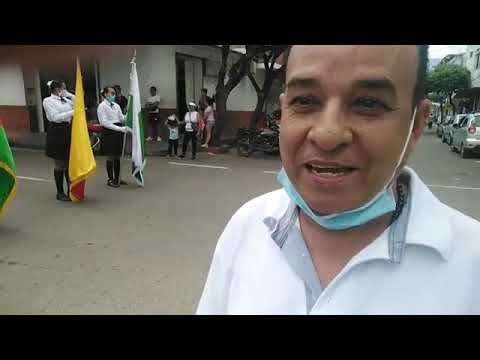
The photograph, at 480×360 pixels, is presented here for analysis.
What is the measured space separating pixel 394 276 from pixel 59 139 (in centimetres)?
555

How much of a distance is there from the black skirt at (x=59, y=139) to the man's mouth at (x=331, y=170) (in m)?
5.38

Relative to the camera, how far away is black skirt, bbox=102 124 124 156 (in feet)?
21.0

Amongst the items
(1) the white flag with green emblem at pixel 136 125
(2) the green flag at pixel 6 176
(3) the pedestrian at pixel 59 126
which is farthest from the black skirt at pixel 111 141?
(2) the green flag at pixel 6 176

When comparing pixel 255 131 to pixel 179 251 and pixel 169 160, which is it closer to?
pixel 169 160

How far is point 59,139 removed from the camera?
18.6ft

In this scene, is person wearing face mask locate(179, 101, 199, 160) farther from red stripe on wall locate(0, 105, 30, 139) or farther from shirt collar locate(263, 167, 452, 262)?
shirt collar locate(263, 167, 452, 262)

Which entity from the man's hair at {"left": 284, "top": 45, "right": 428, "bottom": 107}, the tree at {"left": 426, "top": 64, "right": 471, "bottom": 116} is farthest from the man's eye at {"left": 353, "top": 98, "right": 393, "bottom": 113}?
the tree at {"left": 426, "top": 64, "right": 471, "bottom": 116}

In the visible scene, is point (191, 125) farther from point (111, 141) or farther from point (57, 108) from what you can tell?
point (57, 108)

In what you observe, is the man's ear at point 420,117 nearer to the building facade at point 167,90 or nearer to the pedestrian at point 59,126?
the building facade at point 167,90

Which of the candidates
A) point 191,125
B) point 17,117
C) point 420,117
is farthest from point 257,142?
point 420,117

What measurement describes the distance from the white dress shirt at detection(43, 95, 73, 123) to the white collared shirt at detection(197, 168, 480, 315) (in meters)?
5.14

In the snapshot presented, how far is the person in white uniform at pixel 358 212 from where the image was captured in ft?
2.88
